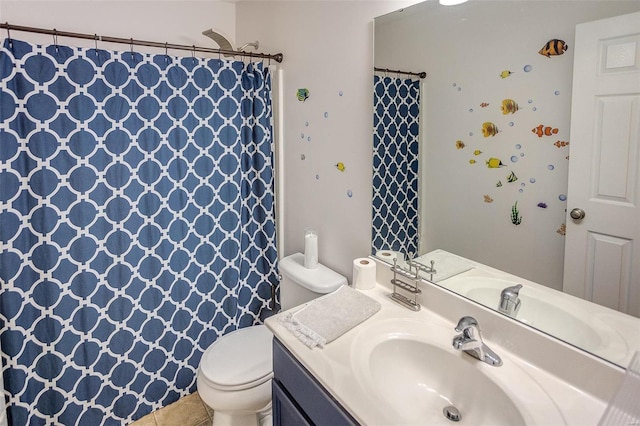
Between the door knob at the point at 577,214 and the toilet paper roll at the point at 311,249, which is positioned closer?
the door knob at the point at 577,214

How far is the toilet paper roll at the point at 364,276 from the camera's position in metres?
1.40

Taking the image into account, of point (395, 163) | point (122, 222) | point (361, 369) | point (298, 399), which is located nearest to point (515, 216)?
point (395, 163)

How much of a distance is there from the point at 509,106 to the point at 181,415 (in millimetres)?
2087

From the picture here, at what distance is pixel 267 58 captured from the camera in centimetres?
195

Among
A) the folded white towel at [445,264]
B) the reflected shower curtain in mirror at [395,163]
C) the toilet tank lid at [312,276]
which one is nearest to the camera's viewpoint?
the folded white towel at [445,264]

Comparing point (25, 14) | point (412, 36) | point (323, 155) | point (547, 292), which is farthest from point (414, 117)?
point (25, 14)

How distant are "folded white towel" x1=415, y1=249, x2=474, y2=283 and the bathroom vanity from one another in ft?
0.21

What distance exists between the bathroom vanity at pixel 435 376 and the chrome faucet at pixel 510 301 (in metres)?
0.03

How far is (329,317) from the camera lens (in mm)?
1166

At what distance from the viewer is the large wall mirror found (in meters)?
0.84

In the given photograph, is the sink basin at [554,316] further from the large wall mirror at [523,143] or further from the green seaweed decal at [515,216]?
the green seaweed decal at [515,216]

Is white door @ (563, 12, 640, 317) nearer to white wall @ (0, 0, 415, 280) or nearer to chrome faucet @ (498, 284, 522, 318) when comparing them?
chrome faucet @ (498, 284, 522, 318)

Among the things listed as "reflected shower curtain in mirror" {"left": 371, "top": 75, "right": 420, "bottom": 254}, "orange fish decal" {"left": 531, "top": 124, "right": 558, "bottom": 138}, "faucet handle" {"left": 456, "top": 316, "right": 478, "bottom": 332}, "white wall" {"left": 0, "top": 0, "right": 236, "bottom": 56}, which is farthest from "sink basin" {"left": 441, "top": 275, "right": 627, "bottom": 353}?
"white wall" {"left": 0, "top": 0, "right": 236, "bottom": 56}

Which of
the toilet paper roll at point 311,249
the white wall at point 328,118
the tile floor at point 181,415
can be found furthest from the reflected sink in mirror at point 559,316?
the tile floor at point 181,415
